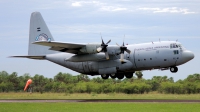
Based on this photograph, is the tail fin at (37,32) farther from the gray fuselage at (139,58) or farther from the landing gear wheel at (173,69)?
the landing gear wheel at (173,69)

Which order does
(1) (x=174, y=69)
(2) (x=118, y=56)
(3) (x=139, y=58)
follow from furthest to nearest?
(2) (x=118, y=56), (1) (x=174, y=69), (3) (x=139, y=58)

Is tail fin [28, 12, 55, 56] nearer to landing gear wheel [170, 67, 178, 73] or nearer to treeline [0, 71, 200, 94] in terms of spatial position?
treeline [0, 71, 200, 94]

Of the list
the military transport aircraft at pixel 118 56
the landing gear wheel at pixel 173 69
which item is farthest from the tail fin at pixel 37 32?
the landing gear wheel at pixel 173 69

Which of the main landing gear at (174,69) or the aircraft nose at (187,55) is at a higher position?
the aircraft nose at (187,55)

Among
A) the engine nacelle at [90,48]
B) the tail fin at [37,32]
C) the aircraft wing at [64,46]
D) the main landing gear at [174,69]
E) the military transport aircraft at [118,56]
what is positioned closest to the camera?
the aircraft wing at [64,46]

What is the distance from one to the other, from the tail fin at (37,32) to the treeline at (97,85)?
7.09 metres

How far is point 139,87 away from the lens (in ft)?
179

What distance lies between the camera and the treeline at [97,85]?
53.6m

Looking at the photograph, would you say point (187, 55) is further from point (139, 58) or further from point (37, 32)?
point (37, 32)

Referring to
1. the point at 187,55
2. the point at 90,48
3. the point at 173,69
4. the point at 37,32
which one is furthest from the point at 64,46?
the point at 187,55

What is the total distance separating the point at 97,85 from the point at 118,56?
11421 millimetres

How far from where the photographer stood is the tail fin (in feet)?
170

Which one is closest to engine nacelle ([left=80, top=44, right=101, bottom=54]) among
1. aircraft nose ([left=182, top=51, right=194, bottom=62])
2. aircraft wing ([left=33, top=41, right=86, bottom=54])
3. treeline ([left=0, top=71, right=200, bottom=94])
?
aircraft wing ([left=33, top=41, right=86, bottom=54])

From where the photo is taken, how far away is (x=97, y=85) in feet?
186
